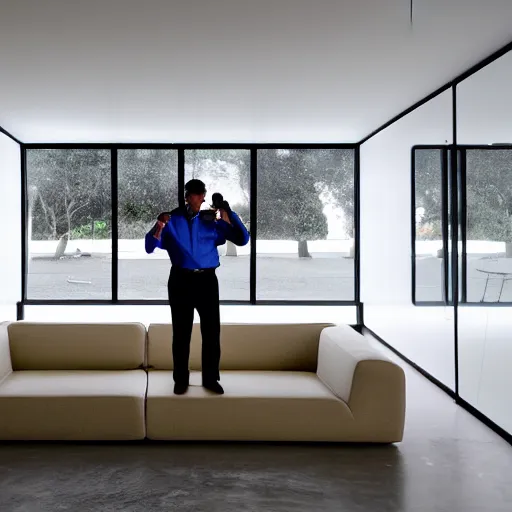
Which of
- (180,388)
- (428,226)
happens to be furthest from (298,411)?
(428,226)

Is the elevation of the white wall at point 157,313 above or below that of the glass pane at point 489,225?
below

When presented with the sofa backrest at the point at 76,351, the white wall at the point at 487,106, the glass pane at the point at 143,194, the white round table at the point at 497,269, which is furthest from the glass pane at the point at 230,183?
the white round table at the point at 497,269

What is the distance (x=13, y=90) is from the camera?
5859mm

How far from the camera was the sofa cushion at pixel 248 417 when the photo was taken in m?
3.98

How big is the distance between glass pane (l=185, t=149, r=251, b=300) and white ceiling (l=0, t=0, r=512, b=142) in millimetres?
1582

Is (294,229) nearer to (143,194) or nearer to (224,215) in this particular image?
(143,194)

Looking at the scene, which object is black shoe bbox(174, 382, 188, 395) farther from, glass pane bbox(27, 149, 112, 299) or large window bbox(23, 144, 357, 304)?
glass pane bbox(27, 149, 112, 299)

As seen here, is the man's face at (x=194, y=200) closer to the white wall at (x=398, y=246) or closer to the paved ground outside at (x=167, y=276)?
the white wall at (x=398, y=246)

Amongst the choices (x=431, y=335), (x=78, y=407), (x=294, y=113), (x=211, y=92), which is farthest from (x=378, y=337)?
(x=78, y=407)

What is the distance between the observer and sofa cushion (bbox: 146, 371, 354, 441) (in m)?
3.98

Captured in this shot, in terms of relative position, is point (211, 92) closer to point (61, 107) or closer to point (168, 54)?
point (168, 54)

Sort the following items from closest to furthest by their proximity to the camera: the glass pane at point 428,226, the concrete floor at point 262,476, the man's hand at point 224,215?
the concrete floor at point 262,476
the man's hand at point 224,215
the glass pane at point 428,226

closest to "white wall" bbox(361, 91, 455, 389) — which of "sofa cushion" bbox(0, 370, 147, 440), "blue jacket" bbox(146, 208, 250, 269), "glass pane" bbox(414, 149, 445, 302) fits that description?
"glass pane" bbox(414, 149, 445, 302)

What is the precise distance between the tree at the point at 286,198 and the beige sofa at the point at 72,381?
4.78m
